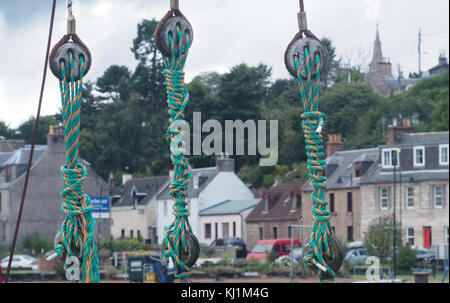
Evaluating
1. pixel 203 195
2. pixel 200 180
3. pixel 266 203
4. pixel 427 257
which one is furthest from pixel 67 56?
pixel 203 195

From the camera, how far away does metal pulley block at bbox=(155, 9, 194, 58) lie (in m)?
3.98

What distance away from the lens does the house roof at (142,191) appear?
58.4 m

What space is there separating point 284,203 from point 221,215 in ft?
16.7

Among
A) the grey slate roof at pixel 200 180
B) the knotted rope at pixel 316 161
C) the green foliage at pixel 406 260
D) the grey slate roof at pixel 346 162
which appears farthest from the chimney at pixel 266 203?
the knotted rope at pixel 316 161

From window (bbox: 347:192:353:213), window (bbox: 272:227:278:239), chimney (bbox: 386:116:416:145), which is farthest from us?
window (bbox: 272:227:278:239)

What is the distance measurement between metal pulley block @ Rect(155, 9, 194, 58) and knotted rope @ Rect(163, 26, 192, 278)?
12 mm

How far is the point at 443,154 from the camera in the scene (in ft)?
175

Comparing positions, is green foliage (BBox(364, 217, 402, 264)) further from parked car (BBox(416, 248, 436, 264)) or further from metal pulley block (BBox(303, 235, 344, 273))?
metal pulley block (BBox(303, 235, 344, 273))

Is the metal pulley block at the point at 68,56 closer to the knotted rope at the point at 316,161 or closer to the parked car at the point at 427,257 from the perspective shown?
the knotted rope at the point at 316,161

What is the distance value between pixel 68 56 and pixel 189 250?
3.43 feet

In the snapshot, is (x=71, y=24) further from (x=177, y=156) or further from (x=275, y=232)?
(x=275, y=232)

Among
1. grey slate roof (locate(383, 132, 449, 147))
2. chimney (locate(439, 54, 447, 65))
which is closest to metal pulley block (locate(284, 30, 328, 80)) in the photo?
grey slate roof (locate(383, 132, 449, 147))

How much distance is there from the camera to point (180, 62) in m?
4.03

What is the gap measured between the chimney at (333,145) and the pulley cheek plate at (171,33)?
52.5 metres
